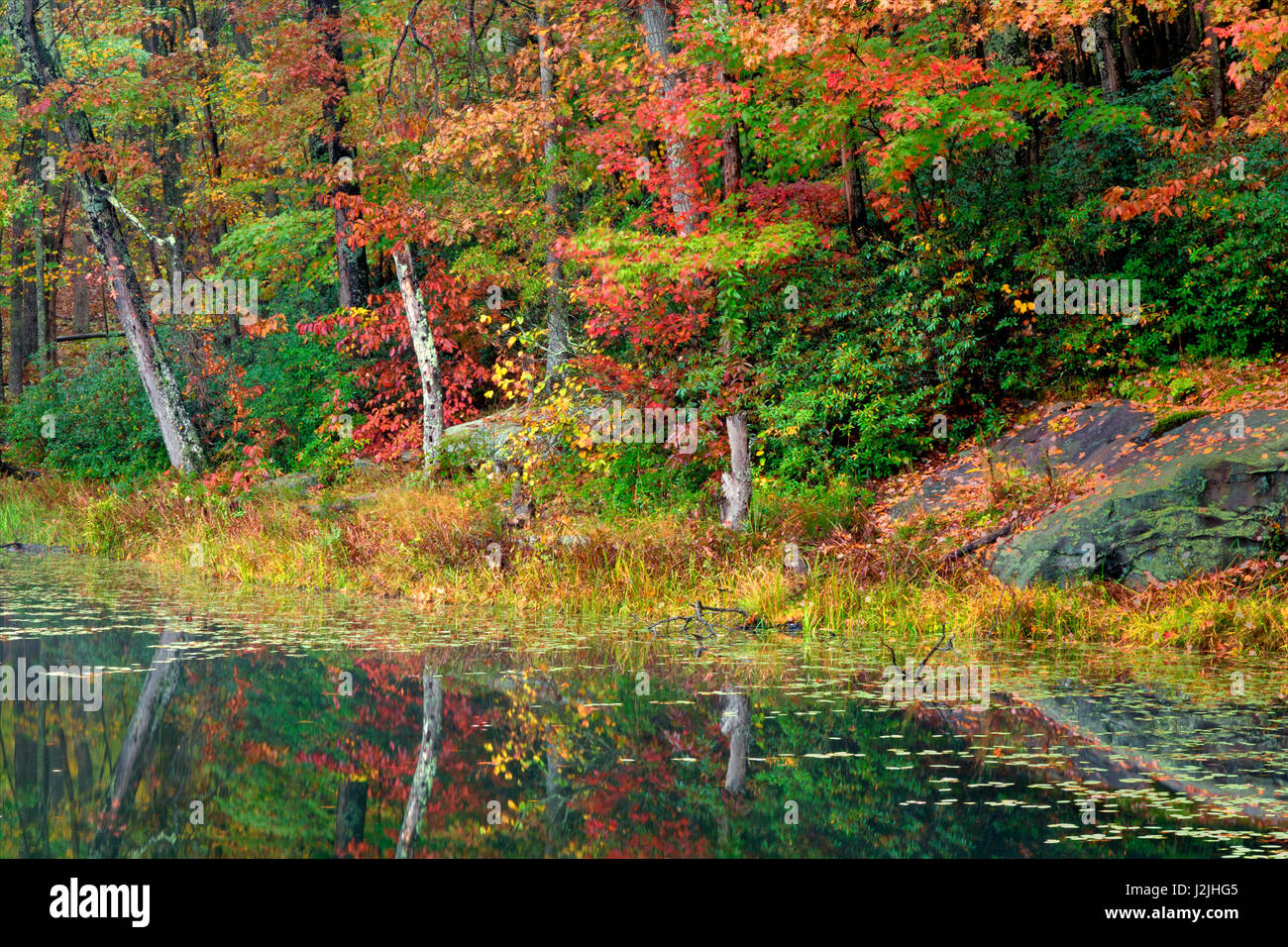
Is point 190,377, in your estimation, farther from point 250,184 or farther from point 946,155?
point 946,155

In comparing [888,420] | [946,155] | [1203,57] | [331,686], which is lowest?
[331,686]

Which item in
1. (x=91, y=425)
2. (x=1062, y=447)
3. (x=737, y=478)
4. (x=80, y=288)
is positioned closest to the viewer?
(x=1062, y=447)

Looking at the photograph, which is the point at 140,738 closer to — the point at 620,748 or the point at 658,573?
the point at 620,748

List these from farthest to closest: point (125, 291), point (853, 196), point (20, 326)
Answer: point (20, 326)
point (125, 291)
point (853, 196)

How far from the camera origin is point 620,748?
6.79 m

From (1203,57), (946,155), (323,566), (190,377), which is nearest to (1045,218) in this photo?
(946,155)

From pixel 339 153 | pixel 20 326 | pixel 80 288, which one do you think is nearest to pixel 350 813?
pixel 339 153

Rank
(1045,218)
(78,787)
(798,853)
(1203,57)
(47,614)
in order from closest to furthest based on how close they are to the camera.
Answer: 1. (798,853)
2. (78,787)
3. (47,614)
4. (1045,218)
5. (1203,57)

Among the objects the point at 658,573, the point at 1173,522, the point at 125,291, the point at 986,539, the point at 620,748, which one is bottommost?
the point at 620,748

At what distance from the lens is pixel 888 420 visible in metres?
14.3

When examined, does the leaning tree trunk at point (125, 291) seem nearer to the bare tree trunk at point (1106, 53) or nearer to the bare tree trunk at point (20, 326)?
the bare tree trunk at point (20, 326)

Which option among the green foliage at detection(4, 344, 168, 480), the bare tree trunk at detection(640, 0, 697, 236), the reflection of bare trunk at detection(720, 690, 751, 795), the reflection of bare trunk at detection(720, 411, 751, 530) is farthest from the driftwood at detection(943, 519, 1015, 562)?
the green foliage at detection(4, 344, 168, 480)

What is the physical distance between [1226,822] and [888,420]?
30.7 ft

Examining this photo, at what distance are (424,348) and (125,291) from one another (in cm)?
563
